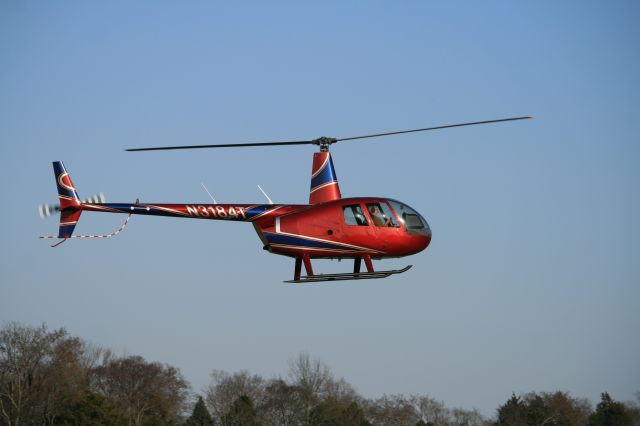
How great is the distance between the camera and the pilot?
102 ft

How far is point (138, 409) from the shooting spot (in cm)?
7619

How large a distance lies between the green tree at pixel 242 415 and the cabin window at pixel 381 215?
4821 centimetres

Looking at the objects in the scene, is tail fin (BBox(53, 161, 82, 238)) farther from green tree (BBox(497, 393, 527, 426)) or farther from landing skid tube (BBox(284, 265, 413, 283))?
green tree (BBox(497, 393, 527, 426))

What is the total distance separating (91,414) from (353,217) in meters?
34.9

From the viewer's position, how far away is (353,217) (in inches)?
1217

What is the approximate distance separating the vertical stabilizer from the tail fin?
6.99 m

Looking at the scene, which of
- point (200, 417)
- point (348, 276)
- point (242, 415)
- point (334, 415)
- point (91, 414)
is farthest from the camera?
point (334, 415)

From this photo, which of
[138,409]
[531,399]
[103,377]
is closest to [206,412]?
[138,409]

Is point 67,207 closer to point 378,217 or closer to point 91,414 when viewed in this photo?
point 378,217

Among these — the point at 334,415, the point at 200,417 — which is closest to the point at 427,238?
the point at 200,417

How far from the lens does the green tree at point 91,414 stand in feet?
199

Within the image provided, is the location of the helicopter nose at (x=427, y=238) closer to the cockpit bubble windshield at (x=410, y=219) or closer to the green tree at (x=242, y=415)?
the cockpit bubble windshield at (x=410, y=219)

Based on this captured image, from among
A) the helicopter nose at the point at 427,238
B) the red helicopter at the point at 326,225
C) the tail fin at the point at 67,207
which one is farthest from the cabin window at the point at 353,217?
the tail fin at the point at 67,207

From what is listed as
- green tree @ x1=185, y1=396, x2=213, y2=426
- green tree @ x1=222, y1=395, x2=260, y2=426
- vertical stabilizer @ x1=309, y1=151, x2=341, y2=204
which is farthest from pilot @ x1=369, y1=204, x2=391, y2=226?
green tree @ x1=222, y1=395, x2=260, y2=426
